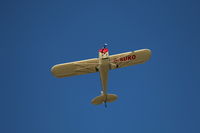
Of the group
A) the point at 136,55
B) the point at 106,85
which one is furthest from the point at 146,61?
the point at 106,85

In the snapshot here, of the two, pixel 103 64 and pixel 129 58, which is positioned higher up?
pixel 129 58

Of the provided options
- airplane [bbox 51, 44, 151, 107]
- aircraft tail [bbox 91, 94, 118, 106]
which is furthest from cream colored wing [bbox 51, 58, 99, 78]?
aircraft tail [bbox 91, 94, 118, 106]

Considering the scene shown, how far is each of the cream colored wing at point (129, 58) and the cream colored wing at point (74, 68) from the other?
1.79 metres

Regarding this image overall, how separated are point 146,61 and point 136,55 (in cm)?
142

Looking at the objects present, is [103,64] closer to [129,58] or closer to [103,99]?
[129,58]

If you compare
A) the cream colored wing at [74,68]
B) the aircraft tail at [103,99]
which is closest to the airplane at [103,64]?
the cream colored wing at [74,68]

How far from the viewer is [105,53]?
4059cm

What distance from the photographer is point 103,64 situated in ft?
135

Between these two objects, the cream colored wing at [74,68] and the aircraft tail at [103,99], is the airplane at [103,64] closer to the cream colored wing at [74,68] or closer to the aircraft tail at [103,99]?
the cream colored wing at [74,68]

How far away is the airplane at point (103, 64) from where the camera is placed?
41.0 m

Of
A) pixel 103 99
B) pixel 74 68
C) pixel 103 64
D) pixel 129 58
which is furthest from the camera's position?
pixel 103 99

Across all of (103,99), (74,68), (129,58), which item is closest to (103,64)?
(74,68)

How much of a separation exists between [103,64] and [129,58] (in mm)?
3200

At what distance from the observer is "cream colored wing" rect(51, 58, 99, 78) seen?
136ft
